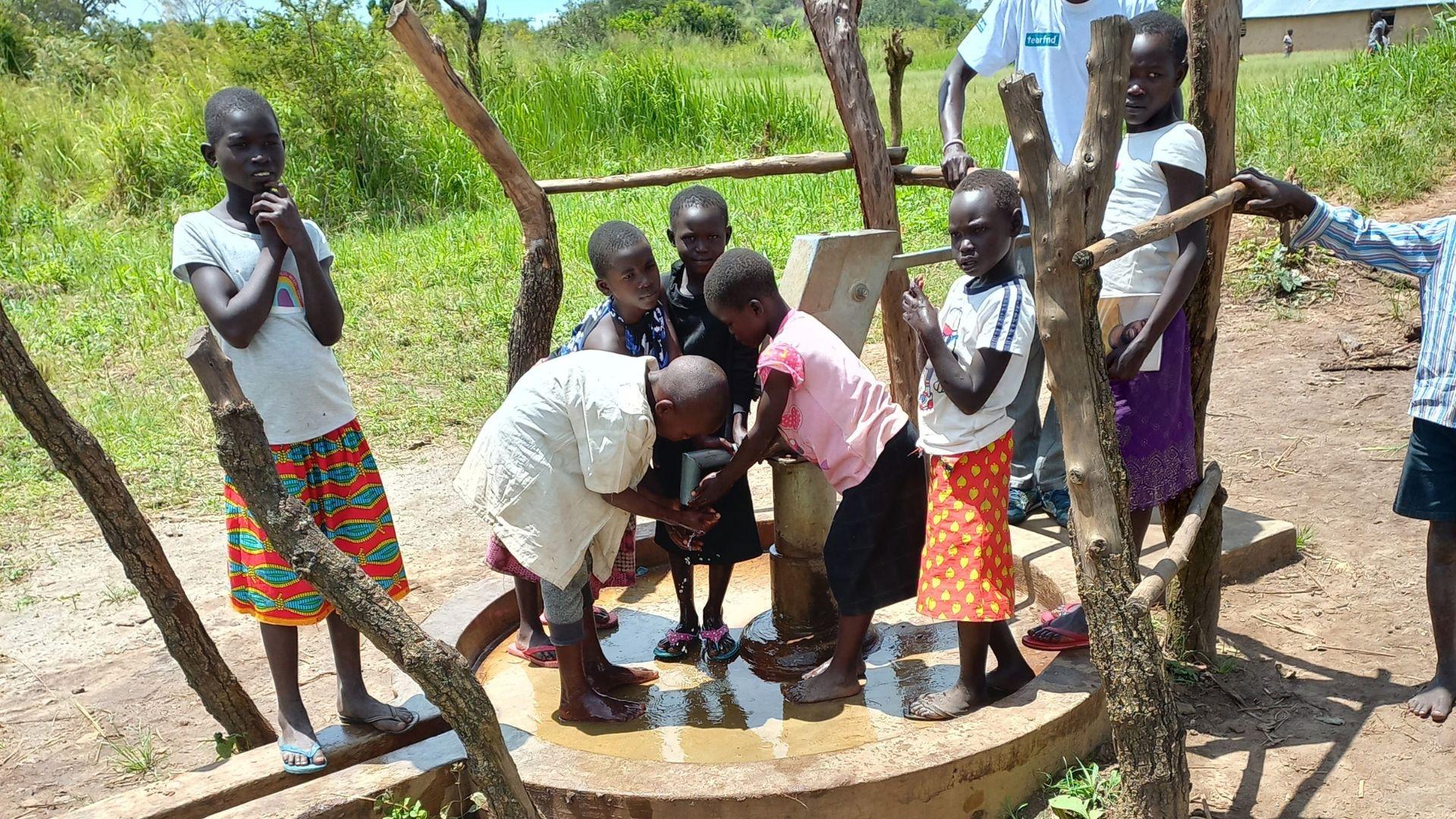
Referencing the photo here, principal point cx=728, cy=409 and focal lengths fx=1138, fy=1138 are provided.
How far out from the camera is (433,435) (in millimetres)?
5867

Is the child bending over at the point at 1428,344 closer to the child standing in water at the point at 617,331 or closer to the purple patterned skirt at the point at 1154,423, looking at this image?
the purple patterned skirt at the point at 1154,423

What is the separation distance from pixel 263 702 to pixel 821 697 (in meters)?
1.81

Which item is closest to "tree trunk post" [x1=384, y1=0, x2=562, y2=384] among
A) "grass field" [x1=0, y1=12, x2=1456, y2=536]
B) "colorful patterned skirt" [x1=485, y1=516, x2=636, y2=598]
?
"colorful patterned skirt" [x1=485, y1=516, x2=636, y2=598]

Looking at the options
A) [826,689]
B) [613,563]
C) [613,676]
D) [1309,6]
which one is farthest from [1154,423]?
[1309,6]

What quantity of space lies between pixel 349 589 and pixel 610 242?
1.29 metres

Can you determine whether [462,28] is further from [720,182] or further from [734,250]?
[734,250]

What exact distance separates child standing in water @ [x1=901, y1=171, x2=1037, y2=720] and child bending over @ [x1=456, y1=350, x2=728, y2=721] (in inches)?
22.2

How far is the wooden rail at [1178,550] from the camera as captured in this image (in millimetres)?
2461

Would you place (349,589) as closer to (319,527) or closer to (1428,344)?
(319,527)

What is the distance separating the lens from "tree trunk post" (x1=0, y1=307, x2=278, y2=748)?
2.76m

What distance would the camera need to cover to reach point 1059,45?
3910 millimetres

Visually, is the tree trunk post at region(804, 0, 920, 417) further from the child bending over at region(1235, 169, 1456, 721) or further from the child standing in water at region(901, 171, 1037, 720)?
the child bending over at region(1235, 169, 1456, 721)

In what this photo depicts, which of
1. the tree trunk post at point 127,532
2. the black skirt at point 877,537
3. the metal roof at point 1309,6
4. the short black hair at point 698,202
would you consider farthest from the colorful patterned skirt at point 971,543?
the metal roof at point 1309,6

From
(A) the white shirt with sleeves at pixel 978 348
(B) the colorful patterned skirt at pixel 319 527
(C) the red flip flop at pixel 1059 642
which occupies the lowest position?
(C) the red flip flop at pixel 1059 642
